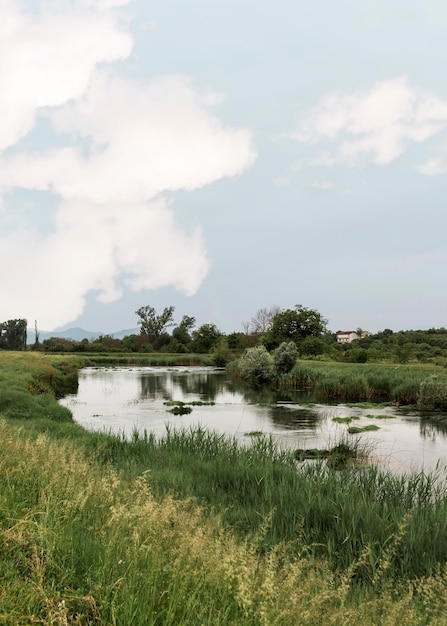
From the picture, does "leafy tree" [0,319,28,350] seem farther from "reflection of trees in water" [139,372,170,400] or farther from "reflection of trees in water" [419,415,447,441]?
"reflection of trees in water" [419,415,447,441]

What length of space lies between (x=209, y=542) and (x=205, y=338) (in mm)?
86019

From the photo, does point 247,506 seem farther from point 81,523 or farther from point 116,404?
point 116,404

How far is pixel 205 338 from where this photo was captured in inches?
3529

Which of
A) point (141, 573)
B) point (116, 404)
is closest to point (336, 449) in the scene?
point (141, 573)

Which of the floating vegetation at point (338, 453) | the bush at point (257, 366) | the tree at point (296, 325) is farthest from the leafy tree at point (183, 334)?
the floating vegetation at point (338, 453)

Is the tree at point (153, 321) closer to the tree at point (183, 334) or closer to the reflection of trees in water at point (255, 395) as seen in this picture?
the tree at point (183, 334)

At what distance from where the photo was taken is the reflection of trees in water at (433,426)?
1596 cm

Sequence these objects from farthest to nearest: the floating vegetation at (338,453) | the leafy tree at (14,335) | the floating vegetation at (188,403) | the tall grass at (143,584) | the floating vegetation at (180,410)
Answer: the leafy tree at (14,335) < the floating vegetation at (188,403) < the floating vegetation at (180,410) < the floating vegetation at (338,453) < the tall grass at (143,584)

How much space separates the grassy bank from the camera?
281 cm

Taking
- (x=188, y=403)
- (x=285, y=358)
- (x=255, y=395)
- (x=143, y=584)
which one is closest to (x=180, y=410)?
(x=188, y=403)

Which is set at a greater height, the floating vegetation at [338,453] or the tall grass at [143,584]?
the tall grass at [143,584]

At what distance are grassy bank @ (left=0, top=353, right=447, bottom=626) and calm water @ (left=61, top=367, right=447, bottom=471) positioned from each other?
364cm

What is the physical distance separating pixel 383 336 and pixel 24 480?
236 ft

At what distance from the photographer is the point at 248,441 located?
46.5 ft
